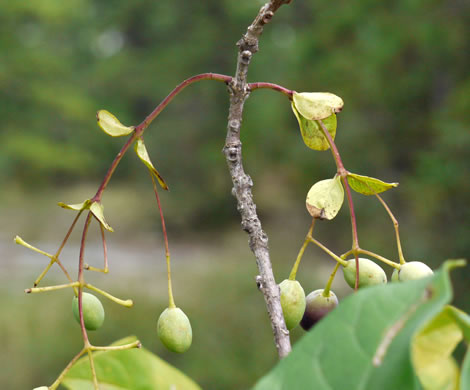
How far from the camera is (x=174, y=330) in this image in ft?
1.59

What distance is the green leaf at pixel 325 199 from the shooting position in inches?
17.2

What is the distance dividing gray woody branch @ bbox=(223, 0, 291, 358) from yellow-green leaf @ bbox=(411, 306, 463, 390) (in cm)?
15

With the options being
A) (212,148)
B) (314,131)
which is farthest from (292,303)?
(212,148)

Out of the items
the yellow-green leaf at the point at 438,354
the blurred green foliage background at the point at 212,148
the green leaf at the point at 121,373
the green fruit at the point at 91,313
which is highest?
the yellow-green leaf at the point at 438,354

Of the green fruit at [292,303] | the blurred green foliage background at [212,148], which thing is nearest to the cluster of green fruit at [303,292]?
the green fruit at [292,303]

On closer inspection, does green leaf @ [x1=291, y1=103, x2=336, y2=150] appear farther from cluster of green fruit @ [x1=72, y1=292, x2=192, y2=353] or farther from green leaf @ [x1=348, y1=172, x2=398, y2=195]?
cluster of green fruit @ [x1=72, y1=292, x2=192, y2=353]

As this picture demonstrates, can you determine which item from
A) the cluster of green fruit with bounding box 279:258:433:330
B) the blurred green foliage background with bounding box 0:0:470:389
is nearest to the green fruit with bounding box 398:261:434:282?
the cluster of green fruit with bounding box 279:258:433:330

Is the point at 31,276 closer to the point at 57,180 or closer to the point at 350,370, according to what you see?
the point at 57,180

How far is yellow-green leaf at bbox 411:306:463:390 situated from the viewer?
265 millimetres

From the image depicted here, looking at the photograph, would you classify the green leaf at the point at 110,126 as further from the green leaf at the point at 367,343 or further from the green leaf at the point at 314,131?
the green leaf at the point at 367,343

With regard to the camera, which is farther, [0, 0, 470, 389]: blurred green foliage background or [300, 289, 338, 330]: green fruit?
[0, 0, 470, 389]: blurred green foliage background

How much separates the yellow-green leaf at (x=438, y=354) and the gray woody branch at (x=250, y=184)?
149 millimetres

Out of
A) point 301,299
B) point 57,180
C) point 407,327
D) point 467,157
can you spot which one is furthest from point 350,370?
point 57,180

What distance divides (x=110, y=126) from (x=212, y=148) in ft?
26.0
